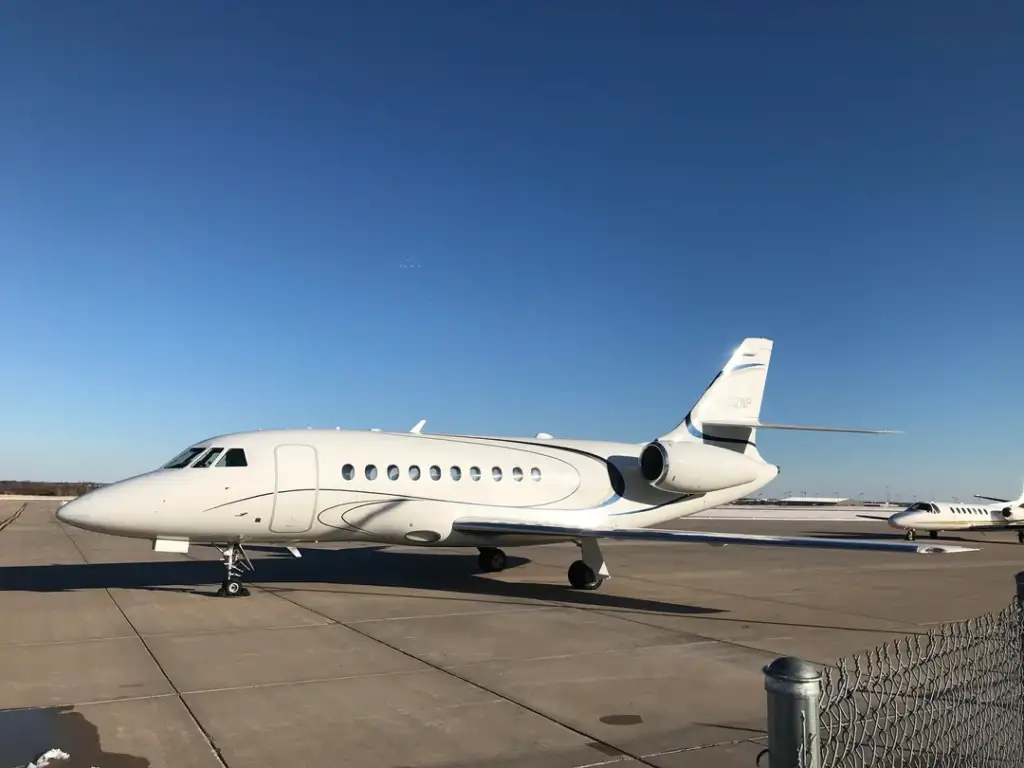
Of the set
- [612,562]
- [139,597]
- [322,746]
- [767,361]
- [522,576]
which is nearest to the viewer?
[322,746]

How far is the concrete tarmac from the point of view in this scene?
5.77 meters

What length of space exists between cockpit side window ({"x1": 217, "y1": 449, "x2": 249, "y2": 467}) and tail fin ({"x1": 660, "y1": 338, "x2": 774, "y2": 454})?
371 inches

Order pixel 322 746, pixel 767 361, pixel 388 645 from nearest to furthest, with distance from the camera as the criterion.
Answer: pixel 322 746 → pixel 388 645 → pixel 767 361

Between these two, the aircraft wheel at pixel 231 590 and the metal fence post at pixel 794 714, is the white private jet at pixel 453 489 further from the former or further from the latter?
the metal fence post at pixel 794 714

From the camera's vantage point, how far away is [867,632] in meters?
10.6

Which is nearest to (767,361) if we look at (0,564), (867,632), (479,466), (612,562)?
(612,562)

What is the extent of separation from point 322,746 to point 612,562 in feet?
52.2

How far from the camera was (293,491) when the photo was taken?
13.3 metres

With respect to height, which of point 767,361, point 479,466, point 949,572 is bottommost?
point 949,572

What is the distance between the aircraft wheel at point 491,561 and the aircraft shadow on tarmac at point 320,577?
1.08 ft

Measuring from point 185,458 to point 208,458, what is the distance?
42 centimetres

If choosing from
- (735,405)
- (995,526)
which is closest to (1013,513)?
(995,526)

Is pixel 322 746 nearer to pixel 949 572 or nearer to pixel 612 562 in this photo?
pixel 612 562

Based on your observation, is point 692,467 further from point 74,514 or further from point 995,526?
point 995,526
